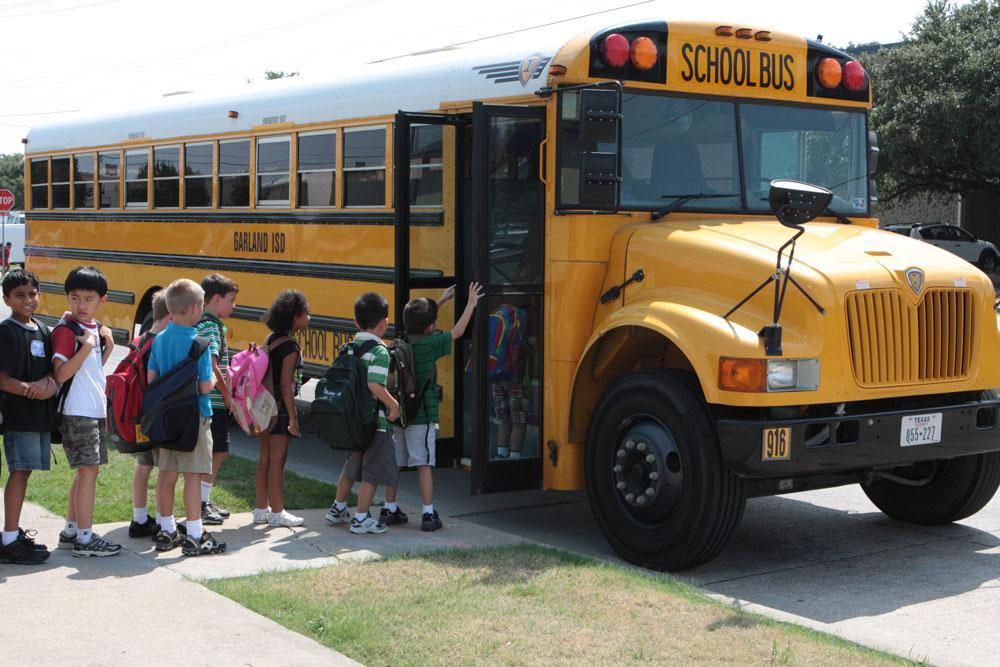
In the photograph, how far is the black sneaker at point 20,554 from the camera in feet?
18.6

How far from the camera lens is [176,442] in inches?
229

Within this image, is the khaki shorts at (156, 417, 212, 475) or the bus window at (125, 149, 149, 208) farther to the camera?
the bus window at (125, 149, 149, 208)

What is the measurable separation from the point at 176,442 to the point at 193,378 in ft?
0.97

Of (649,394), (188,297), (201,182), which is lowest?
(649,394)

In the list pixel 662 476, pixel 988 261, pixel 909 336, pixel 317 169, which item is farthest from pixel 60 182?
pixel 988 261

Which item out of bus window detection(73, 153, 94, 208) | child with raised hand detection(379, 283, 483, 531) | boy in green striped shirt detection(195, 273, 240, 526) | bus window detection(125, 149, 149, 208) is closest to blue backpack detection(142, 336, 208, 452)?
boy in green striped shirt detection(195, 273, 240, 526)

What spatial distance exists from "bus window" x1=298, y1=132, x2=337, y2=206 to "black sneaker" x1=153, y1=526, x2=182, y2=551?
3161mm

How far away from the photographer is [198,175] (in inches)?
402

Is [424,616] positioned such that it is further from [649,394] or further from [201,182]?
[201,182]

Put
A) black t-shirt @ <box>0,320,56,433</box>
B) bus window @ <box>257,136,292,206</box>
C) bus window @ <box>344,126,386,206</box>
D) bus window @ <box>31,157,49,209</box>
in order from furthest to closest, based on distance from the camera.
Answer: bus window @ <box>31,157,49,209</box> < bus window @ <box>257,136,292,206</box> < bus window @ <box>344,126,386,206</box> < black t-shirt @ <box>0,320,56,433</box>

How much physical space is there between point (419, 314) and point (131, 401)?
153 centimetres

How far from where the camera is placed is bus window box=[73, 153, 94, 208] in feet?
39.0

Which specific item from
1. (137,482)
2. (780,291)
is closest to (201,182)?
(137,482)

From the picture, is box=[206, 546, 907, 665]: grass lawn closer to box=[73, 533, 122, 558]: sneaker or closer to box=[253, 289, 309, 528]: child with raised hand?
box=[73, 533, 122, 558]: sneaker
